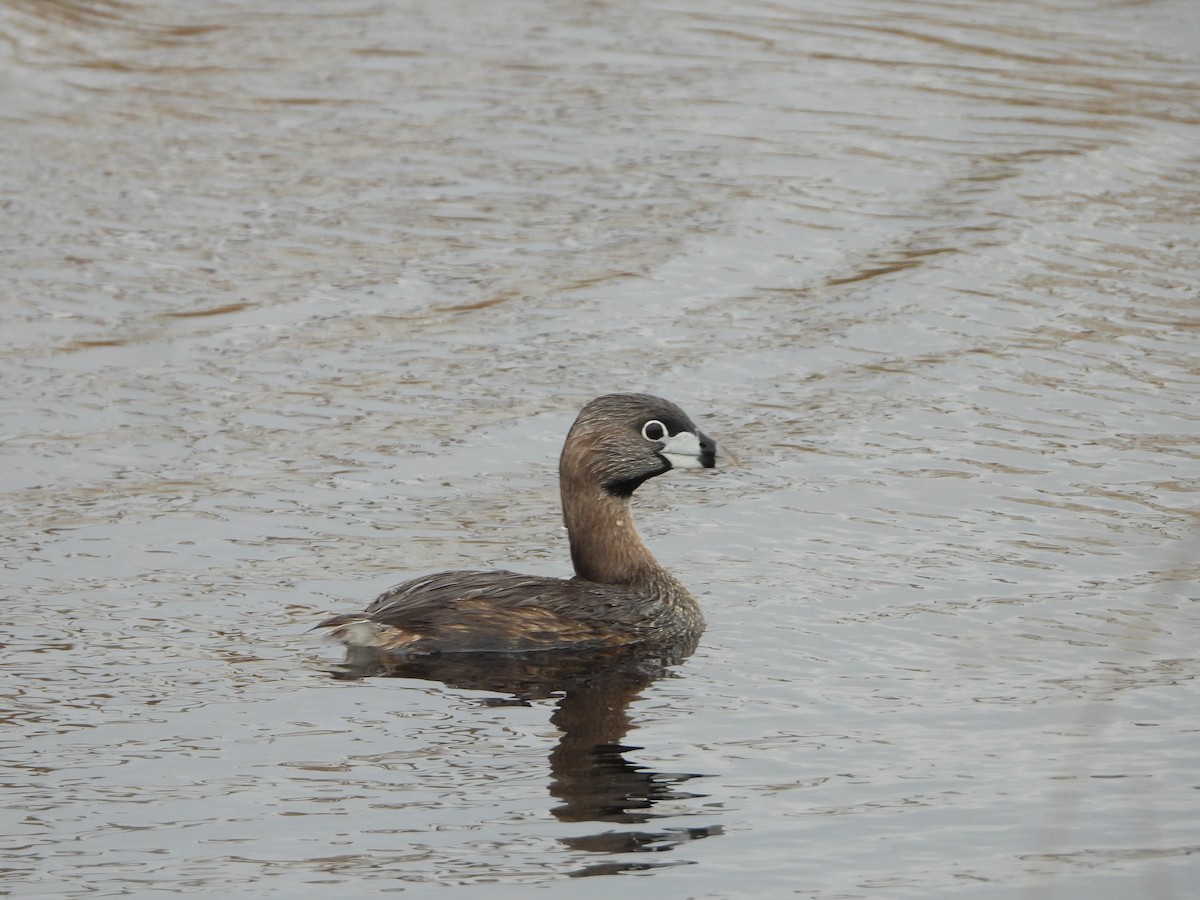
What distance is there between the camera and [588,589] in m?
10.7

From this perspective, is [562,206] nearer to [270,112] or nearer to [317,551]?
[270,112]

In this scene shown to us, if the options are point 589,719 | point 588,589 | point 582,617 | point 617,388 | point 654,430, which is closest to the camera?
point 589,719

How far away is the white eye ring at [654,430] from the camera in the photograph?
1085 centimetres

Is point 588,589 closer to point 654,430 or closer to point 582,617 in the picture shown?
point 582,617

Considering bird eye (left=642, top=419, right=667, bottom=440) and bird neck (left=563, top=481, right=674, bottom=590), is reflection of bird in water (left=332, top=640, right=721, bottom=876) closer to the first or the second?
bird neck (left=563, top=481, right=674, bottom=590)

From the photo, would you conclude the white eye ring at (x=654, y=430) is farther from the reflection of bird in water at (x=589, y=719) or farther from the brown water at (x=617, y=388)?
the reflection of bird in water at (x=589, y=719)

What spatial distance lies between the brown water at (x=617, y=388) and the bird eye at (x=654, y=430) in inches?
32.9

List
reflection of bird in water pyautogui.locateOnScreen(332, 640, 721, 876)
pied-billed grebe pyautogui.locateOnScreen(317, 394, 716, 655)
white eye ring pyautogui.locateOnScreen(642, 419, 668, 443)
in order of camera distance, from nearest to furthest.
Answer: reflection of bird in water pyautogui.locateOnScreen(332, 640, 721, 876) → pied-billed grebe pyautogui.locateOnScreen(317, 394, 716, 655) → white eye ring pyautogui.locateOnScreen(642, 419, 668, 443)

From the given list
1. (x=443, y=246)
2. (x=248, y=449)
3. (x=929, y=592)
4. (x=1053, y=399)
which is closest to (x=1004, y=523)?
(x=929, y=592)

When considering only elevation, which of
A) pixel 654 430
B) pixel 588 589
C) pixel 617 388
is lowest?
pixel 588 589

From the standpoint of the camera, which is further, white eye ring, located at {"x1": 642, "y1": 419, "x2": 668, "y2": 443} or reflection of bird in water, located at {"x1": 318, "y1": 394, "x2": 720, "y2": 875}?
white eye ring, located at {"x1": 642, "y1": 419, "x2": 668, "y2": 443}

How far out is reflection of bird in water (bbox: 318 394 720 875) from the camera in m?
9.77

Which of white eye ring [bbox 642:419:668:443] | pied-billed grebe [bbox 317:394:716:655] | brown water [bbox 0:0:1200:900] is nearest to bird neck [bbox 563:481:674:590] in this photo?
pied-billed grebe [bbox 317:394:716:655]

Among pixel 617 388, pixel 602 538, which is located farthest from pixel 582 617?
pixel 617 388
